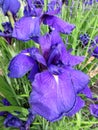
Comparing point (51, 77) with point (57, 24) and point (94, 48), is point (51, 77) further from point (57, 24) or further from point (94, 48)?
point (94, 48)

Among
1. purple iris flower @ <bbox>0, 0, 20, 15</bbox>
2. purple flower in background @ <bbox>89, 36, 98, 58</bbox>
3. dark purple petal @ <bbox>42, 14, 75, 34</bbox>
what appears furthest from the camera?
purple flower in background @ <bbox>89, 36, 98, 58</bbox>

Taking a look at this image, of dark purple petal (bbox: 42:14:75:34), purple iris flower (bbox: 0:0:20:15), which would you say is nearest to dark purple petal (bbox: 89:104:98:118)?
dark purple petal (bbox: 42:14:75:34)

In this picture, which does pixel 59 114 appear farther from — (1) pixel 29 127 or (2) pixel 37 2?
(2) pixel 37 2

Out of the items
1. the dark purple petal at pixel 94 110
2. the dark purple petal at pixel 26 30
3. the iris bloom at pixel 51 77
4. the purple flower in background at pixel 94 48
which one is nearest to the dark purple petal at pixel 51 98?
the iris bloom at pixel 51 77

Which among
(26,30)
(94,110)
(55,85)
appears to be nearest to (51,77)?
(55,85)

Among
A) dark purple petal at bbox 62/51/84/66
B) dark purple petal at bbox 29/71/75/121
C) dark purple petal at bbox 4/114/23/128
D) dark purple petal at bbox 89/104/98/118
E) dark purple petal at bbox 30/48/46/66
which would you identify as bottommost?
dark purple petal at bbox 4/114/23/128

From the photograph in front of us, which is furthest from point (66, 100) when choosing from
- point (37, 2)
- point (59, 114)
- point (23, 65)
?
point (37, 2)

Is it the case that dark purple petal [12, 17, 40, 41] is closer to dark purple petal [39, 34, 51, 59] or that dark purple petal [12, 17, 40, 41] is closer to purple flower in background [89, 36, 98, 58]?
dark purple petal [39, 34, 51, 59]
